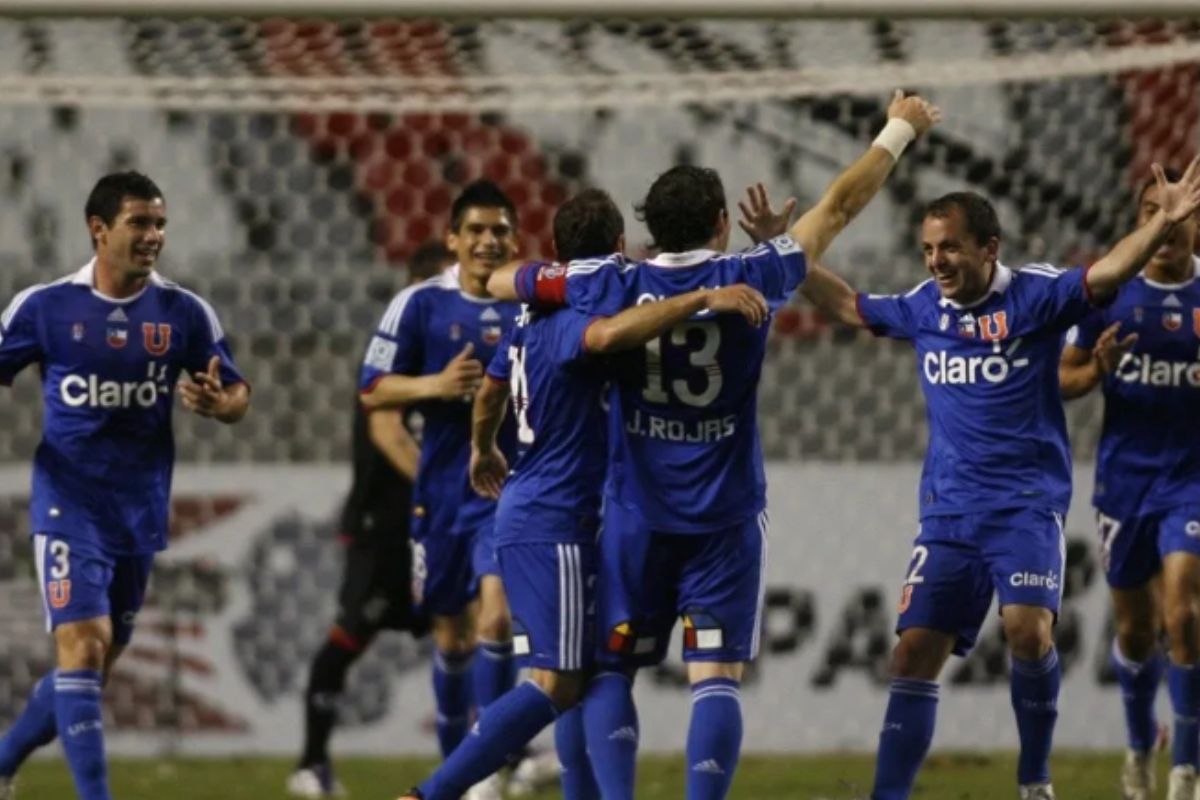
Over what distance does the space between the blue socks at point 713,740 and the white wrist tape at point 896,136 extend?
1668mm

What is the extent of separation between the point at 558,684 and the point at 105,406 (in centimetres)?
181

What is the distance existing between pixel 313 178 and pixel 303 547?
1738 mm

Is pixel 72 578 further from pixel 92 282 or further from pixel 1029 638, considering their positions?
pixel 1029 638

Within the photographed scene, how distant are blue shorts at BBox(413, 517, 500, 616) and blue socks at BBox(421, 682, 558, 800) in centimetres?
177

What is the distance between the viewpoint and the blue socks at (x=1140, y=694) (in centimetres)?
840

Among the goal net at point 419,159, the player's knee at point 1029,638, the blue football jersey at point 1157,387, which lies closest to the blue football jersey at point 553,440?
the player's knee at point 1029,638

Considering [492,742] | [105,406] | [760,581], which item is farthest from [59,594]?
[760,581]

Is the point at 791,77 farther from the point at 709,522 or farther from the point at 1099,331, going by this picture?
the point at 709,522

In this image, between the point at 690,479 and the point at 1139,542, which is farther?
the point at 1139,542

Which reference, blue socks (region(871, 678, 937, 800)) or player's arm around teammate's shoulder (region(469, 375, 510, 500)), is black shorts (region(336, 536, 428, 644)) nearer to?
player's arm around teammate's shoulder (region(469, 375, 510, 500))

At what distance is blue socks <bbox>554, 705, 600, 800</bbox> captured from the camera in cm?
724

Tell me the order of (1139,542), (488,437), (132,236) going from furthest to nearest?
(1139,542) → (132,236) → (488,437)

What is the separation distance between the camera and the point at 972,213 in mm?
7242

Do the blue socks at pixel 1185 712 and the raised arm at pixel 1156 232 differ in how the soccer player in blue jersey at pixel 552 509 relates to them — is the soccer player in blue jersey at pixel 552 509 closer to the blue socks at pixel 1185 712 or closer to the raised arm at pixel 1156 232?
the raised arm at pixel 1156 232
